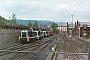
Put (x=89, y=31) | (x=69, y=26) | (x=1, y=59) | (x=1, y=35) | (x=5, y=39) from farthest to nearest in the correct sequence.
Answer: (x=69, y=26) → (x=89, y=31) → (x=5, y=39) → (x=1, y=35) → (x=1, y=59)

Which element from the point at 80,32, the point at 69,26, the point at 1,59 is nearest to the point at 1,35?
the point at 1,59

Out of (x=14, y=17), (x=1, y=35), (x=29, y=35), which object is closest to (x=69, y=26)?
(x=14, y=17)

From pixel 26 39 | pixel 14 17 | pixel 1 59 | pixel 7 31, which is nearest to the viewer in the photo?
pixel 1 59

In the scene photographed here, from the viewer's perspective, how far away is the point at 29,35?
37.5m

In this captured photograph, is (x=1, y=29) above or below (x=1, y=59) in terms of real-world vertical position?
above

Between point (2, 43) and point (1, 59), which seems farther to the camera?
point (2, 43)

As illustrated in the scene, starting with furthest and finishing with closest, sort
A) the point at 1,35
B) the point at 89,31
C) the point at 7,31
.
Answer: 1. the point at 89,31
2. the point at 7,31
3. the point at 1,35

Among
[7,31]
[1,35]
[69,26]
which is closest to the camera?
[1,35]

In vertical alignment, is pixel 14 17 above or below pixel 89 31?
above

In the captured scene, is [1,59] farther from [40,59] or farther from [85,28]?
[85,28]

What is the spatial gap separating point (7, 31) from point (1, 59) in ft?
66.2

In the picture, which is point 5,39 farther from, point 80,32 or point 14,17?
point 14,17

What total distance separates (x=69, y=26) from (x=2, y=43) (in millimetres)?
104975

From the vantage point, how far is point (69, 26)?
132 meters
